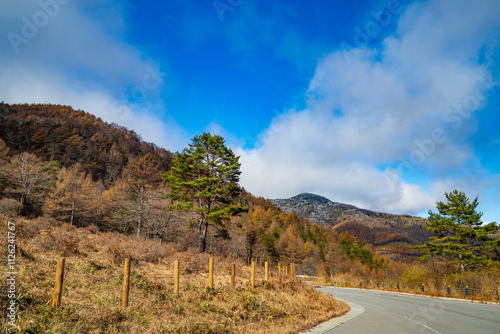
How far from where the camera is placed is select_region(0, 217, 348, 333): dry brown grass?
574cm

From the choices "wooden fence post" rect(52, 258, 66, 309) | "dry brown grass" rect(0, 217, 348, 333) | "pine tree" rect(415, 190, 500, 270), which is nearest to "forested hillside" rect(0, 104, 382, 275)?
"dry brown grass" rect(0, 217, 348, 333)

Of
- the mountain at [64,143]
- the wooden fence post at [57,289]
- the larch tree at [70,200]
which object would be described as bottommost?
the wooden fence post at [57,289]

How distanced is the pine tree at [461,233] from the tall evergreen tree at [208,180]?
26.1m

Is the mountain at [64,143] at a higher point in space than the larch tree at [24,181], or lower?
higher

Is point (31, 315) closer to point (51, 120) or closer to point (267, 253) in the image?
point (267, 253)

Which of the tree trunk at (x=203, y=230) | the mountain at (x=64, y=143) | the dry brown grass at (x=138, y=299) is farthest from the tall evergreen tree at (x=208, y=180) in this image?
the mountain at (x=64, y=143)

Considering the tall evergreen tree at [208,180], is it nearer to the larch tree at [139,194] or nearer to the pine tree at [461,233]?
the larch tree at [139,194]

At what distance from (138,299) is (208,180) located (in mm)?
16299

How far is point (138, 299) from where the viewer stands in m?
7.78

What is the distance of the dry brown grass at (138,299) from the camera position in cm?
574

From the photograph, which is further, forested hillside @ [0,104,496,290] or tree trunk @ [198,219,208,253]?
forested hillside @ [0,104,496,290]

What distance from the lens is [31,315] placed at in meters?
5.22

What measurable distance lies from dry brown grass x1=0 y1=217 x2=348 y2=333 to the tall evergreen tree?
30.8 feet

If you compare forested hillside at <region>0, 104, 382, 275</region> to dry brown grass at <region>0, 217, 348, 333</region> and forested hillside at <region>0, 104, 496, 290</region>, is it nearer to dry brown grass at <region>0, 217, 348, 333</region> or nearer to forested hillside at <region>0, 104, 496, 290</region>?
forested hillside at <region>0, 104, 496, 290</region>
